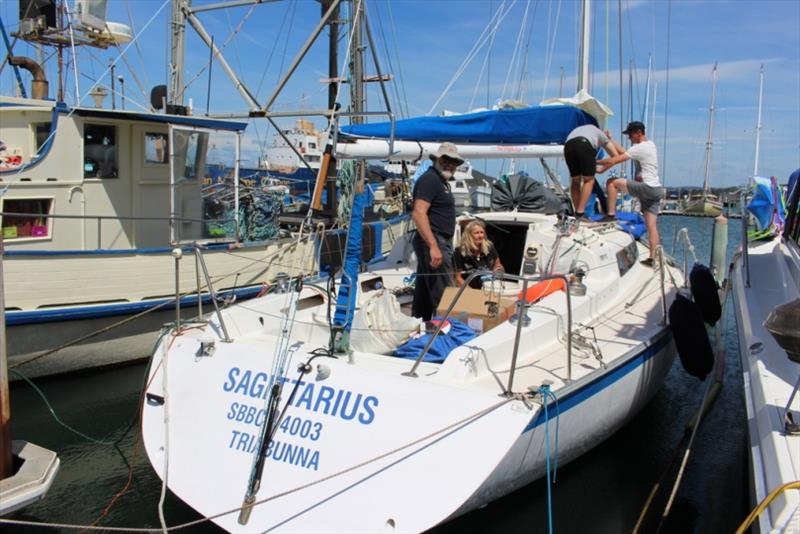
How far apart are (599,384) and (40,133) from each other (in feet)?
27.0

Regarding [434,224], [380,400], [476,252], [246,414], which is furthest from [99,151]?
[380,400]

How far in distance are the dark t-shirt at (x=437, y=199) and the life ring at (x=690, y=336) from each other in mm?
2232

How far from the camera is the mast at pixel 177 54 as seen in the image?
1023cm

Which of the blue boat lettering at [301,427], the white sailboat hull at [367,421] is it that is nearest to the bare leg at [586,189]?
the white sailboat hull at [367,421]

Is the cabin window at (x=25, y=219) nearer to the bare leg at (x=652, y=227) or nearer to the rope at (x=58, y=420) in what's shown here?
the rope at (x=58, y=420)

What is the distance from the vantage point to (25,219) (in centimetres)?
844

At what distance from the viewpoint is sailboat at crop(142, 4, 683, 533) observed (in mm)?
3631

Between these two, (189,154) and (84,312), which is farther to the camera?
(189,154)

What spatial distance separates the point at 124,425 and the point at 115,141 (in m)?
4.31

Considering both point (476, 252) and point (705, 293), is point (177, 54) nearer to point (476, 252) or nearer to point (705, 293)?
point (476, 252)

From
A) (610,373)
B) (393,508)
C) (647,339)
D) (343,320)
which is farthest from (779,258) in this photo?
(393,508)

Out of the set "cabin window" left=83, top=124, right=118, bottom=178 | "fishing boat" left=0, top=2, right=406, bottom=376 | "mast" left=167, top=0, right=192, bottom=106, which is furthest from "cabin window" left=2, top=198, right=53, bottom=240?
"mast" left=167, top=0, right=192, bottom=106

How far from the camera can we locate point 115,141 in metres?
9.32

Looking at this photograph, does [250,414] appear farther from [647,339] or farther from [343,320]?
[647,339]
